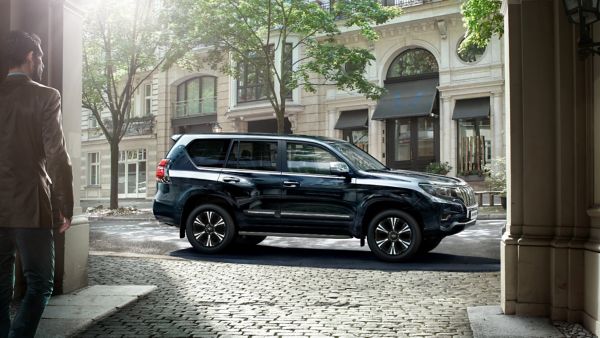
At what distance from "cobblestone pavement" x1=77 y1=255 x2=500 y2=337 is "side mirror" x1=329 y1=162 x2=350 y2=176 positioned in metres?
1.58

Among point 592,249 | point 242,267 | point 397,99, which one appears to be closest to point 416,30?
point 397,99

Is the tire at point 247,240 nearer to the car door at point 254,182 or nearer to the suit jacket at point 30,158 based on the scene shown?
the car door at point 254,182

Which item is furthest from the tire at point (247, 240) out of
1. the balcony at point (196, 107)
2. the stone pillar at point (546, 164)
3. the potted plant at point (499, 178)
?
the balcony at point (196, 107)

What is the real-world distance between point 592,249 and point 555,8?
1.92 metres

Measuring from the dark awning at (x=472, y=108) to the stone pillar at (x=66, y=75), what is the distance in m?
19.8

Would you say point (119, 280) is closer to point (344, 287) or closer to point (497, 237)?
point (344, 287)

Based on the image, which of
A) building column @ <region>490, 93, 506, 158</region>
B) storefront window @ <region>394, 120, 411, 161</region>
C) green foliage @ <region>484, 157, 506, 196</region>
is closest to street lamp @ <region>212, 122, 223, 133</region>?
storefront window @ <region>394, 120, 411, 161</region>

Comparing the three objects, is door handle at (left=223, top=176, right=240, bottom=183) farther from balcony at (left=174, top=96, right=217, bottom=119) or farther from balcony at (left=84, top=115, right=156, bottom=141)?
balcony at (left=84, top=115, right=156, bottom=141)

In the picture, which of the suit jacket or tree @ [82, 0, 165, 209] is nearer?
the suit jacket

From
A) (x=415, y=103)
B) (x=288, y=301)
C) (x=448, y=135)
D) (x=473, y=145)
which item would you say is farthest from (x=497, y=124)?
(x=288, y=301)

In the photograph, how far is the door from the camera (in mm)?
25125

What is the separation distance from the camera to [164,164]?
378 inches

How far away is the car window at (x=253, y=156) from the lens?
9172 mm

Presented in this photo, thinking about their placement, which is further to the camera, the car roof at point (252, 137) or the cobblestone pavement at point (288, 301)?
the car roof at point (252, 137)
